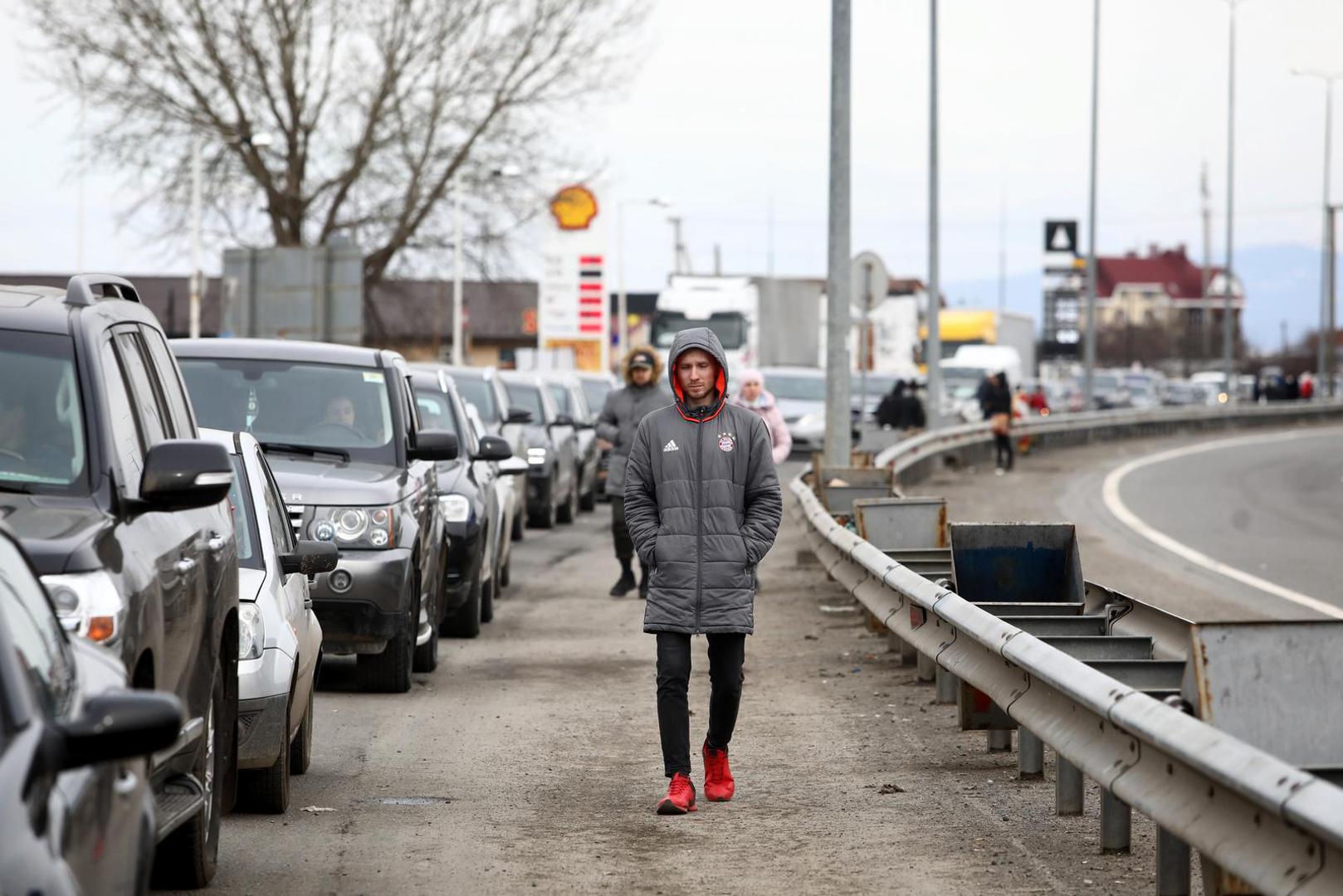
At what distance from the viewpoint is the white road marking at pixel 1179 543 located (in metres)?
16.6

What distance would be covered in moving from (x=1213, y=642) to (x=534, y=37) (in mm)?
40069

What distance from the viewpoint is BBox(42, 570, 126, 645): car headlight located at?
186 inches

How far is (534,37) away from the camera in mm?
44969

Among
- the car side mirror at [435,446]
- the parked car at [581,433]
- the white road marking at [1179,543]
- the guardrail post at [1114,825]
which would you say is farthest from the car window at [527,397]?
the guardrail post at [1114,825]

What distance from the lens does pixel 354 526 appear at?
11.1m

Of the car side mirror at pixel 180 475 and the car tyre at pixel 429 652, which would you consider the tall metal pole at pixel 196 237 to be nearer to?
the car tyre at pixel 429 652

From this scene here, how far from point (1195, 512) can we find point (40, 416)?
2314 centimetres

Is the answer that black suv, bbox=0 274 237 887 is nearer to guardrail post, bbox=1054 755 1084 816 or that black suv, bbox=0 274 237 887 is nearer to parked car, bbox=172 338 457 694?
guardrail post, bbox=1054 755 1084 816

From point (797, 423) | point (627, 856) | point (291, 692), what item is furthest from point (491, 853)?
point (797, 423)

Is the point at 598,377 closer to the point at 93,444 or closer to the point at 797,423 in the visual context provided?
the point at 797,423

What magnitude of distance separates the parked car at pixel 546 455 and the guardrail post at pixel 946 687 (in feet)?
42.2

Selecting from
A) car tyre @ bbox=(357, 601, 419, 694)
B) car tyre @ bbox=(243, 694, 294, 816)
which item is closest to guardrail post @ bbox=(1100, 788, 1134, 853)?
car tyre @ bbox=(243, 694, 294, 816)

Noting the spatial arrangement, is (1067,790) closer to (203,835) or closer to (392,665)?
(203,835)

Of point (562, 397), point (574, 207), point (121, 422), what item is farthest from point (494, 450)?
point (574, 207)
